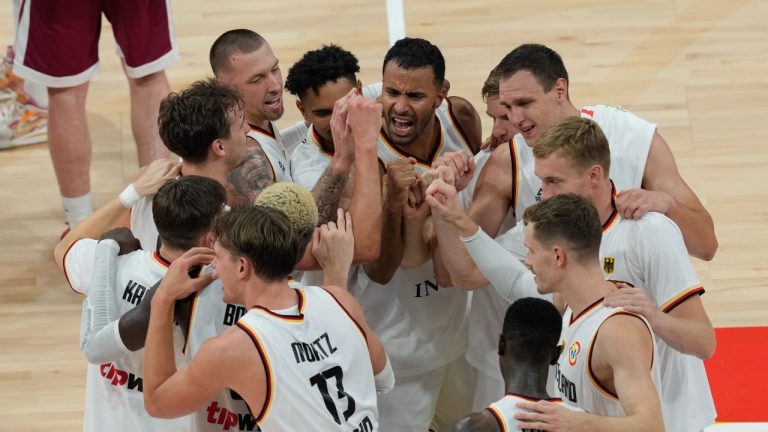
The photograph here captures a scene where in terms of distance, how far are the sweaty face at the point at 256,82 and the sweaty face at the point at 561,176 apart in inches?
54.4

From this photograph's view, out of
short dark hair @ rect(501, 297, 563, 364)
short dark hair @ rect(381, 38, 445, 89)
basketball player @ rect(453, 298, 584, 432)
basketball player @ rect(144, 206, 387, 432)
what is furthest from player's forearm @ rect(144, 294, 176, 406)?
short dark hair @ rect(381, 38, 445, 89)

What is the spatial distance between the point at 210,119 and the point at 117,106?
4.18 meters

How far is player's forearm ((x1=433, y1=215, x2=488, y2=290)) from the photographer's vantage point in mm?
4266

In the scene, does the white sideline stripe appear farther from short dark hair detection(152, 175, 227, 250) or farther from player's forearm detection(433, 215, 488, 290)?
short dark hair detection(152, 175, 227, 250)

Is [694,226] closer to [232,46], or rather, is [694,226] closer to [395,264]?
[395,264]

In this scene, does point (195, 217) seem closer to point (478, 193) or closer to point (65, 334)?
point (478, 193)

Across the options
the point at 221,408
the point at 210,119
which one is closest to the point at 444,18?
the point at 210,119

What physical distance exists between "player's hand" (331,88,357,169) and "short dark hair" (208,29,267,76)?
815 mm

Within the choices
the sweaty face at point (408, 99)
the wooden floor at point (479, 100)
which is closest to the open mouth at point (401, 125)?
the sweaty face at point (408, 99)

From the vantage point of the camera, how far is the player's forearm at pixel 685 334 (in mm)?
3757

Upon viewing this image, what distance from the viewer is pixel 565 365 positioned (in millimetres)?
3721

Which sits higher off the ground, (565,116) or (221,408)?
(565,116)

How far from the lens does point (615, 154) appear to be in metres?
4.45

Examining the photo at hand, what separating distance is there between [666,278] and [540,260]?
558 millimetres
